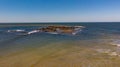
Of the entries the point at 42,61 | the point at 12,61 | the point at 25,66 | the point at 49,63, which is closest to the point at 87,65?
the point at 49,63

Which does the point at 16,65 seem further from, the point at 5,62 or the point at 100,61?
the point at 100,61

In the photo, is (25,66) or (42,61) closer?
(25,66)

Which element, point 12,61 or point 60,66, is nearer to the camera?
point 60,66

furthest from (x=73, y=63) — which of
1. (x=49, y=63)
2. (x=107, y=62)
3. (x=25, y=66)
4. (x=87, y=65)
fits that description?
(x=25, y=66)

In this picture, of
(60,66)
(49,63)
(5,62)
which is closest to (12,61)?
(5,62)

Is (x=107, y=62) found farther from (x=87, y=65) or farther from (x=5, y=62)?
(x=5, y=62)

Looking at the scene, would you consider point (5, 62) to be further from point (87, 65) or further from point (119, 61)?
point (119, 61)

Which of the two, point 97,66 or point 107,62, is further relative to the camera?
point 107,62
